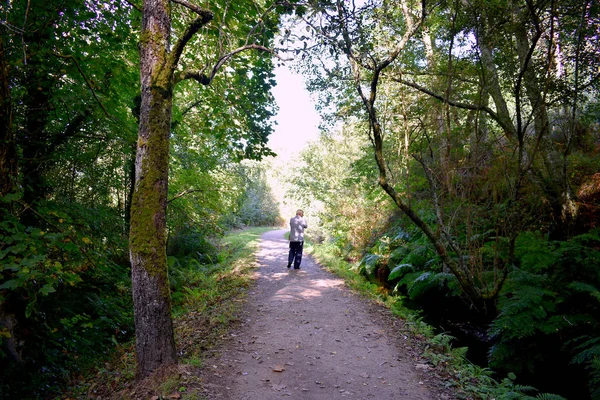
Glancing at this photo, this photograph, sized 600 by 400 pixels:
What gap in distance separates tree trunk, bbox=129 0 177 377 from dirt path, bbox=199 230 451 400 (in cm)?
93

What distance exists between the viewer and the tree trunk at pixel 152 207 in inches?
158

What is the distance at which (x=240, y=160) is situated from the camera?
7.39 m

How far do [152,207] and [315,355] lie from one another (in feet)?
11.0

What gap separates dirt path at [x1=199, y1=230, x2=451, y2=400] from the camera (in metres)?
4.27

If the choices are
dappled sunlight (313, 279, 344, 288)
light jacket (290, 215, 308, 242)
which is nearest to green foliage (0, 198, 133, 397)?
dappled sunlight (313, 279, 344, 288)

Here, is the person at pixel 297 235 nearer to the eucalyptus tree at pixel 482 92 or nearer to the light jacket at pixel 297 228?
the light jacket at pixel 297 228

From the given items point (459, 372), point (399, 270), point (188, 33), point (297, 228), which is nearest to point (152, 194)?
point (188, 33)

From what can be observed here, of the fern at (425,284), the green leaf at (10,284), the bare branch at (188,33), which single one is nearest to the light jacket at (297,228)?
the fern at (425,284)

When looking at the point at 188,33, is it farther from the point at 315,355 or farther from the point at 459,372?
the point at 459,372

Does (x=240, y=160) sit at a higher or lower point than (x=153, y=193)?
higher

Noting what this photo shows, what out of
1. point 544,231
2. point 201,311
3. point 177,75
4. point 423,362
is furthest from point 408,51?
point 201,311

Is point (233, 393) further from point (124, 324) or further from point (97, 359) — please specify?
point (124, 324)

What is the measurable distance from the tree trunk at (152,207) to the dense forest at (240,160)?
0.06 ft

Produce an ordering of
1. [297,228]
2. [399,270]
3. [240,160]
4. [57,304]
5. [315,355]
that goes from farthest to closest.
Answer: [297,228]
[399,270]
[240,160]
[57,304]
[315,355]
